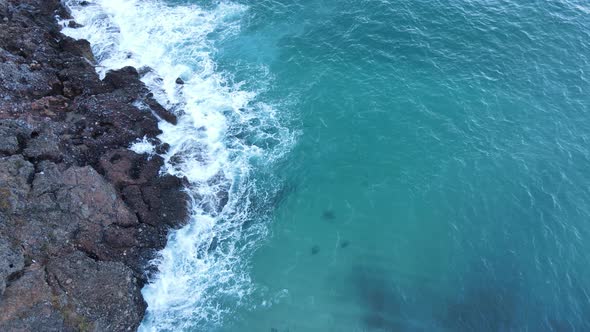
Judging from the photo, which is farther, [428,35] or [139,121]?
[428,35]

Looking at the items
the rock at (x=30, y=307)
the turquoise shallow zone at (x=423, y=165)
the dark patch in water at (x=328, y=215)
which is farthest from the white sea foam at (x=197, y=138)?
the rock at (x=30, y=307)

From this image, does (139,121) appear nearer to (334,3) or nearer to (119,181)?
(119,181)

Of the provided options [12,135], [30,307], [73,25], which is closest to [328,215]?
[30,307]

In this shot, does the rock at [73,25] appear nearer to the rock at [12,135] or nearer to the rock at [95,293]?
the rock at [12,135]

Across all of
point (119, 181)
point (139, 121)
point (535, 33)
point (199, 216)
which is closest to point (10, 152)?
point (119, 181)

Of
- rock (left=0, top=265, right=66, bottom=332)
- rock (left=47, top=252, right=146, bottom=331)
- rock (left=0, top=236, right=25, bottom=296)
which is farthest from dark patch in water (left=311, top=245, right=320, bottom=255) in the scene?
rock (left=0, top=236, right=25, bottom=296)

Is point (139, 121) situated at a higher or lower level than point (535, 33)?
lower

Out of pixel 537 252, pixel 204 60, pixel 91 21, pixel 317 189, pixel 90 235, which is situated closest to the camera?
pixel 90 235

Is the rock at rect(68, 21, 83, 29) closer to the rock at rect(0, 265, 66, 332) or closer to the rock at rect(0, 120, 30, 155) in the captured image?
the rock at rect(0, 120, 30, 155)
